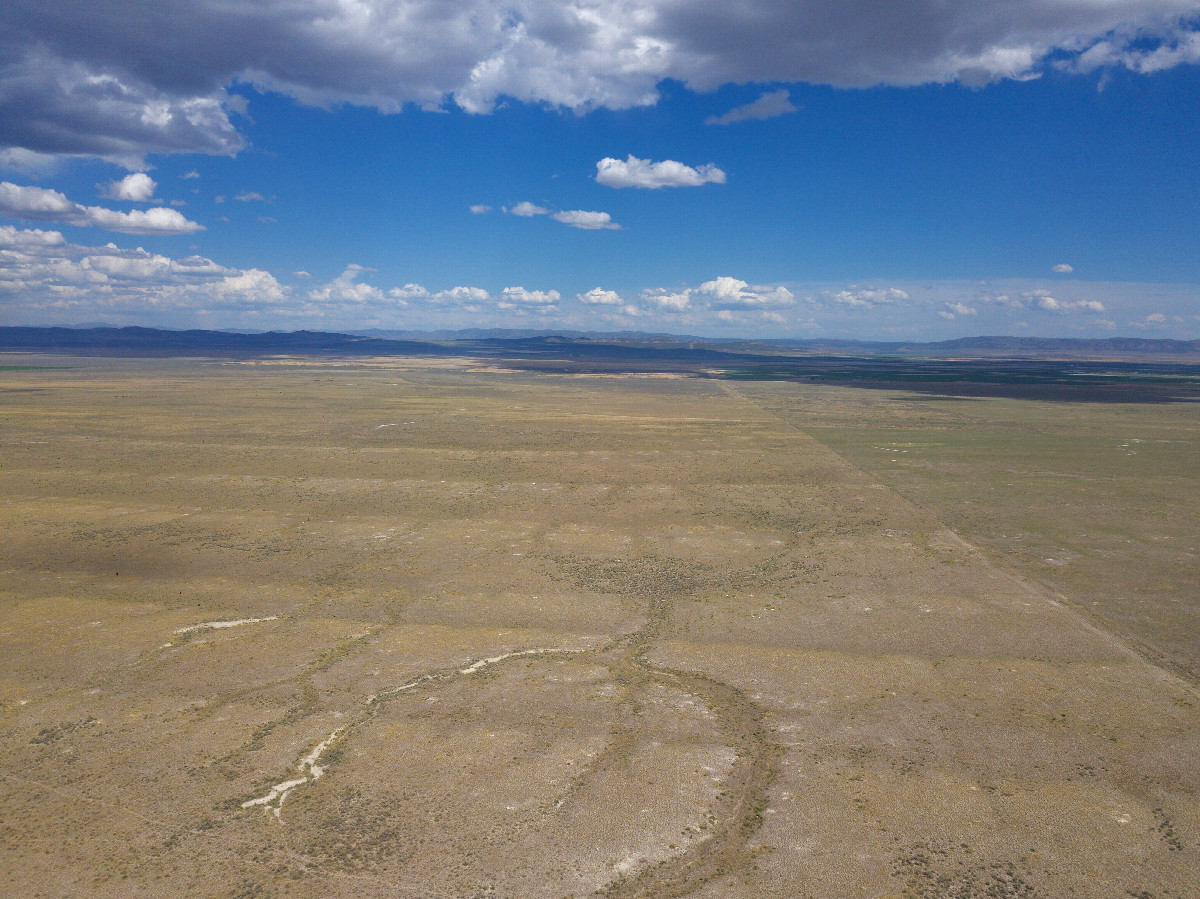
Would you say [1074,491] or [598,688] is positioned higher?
[1074,491]

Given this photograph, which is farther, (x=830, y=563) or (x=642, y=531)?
(x=642, y=531)

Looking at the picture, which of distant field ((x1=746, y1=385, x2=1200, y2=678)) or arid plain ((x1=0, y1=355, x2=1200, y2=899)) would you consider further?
distant field ((x1=746, y1=385, x2=1200, y2=678))

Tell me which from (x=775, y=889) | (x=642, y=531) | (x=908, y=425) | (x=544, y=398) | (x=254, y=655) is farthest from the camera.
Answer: (x=544, y=398)

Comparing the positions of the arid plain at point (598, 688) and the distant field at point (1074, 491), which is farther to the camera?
the distant field at point (1074, 491)

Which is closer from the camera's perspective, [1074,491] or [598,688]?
[598,688]

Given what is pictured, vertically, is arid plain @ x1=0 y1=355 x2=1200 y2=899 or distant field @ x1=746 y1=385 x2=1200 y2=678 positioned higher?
distant field @ x1=746 y1=385 x2=1200 y2=678

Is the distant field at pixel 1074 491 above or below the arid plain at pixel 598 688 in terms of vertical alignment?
above

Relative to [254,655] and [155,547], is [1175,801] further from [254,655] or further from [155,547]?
[155,547]

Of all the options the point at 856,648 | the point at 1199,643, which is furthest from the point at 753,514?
the point at 1199,643
